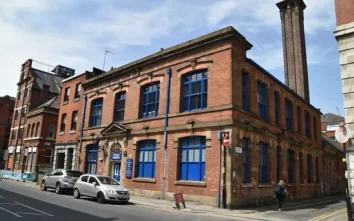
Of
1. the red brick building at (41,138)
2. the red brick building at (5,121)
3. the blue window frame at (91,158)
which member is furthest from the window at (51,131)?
the red brick building at (5,121)

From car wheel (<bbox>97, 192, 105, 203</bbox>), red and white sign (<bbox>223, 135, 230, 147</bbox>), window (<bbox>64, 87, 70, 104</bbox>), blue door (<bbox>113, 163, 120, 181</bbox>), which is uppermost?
window (<bbox>64, 87, 70, 104</bbox>)

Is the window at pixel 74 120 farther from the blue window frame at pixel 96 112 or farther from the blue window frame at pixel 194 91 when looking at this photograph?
the blue window frame at pixel 194 91

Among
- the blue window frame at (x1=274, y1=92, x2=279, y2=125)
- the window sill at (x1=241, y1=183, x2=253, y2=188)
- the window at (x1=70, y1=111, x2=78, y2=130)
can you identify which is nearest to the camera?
the window sill at (x1=241, y1=183, x2=253, y2=188)

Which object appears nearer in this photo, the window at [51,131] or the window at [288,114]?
the window at [288,114]

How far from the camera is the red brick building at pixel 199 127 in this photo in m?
16.6

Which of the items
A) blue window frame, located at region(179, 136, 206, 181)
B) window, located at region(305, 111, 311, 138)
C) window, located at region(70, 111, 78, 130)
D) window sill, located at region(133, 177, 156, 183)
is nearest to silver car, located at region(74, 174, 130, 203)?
window sill, located at region(133, 177, 156, 183)

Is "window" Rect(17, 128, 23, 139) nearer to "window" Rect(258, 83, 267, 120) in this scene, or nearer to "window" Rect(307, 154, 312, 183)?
"window" Rect(258, 83, 267, 120)

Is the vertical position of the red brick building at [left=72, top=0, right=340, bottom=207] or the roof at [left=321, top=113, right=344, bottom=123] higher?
the roof at [left=321, top=113, right=344, bottom=123]

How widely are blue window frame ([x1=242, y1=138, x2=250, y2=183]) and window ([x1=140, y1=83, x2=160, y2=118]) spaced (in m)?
6.51

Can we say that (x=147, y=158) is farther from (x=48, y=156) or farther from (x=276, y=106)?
(x=48, y=156)

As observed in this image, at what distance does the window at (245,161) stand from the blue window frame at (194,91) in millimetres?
3225

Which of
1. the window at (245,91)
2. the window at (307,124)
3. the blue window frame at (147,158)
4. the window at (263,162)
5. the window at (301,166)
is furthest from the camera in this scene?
the window at (307,124)

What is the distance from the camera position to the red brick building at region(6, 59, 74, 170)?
135 feet

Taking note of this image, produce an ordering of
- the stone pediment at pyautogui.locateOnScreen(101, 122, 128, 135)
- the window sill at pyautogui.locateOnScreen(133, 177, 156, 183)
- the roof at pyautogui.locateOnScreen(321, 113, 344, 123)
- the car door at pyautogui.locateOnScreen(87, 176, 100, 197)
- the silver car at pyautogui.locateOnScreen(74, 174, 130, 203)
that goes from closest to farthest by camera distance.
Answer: the silver car at pyautogui.locateOnScreen(74, 174, 130, 203), the car door at pyautogui.locateOnScreen(87, 176, 100, 197), the window sill at pyautogui.locateOnScreen(133, 177, 156, 183), the stone pediment at pyautogui.locateOnScreen(101, 122, 128, 135), the roof at pyautogui.locateOnScreen(321, 113, 344, 123)
